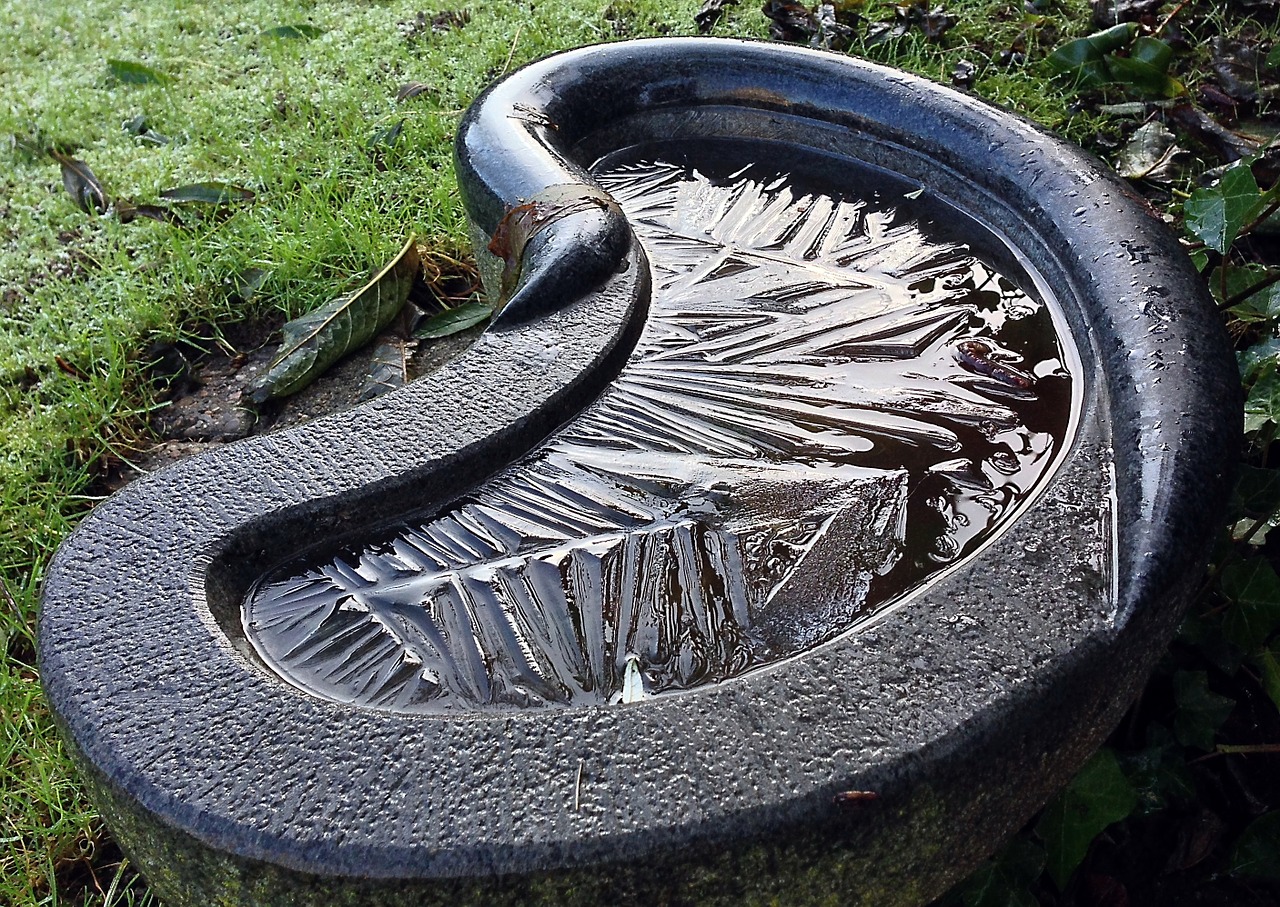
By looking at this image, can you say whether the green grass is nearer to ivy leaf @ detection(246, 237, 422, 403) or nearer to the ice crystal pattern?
ivy leaf @ detection(246, 237, 422, 403)

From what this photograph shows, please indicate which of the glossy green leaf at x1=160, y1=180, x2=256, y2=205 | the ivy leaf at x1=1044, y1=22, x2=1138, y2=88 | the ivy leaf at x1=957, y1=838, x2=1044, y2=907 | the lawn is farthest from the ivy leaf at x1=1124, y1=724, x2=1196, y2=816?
the glossy green leaf at x1=160, y1=180, x2=256, y2=205

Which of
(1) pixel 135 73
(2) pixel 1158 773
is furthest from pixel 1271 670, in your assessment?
(1) pixel 135 73

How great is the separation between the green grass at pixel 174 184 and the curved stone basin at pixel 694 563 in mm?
798

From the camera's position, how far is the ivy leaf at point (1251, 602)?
5.99 feet

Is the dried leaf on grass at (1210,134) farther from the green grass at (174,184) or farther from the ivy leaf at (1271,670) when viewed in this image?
the ivy leaf at (1271,670)

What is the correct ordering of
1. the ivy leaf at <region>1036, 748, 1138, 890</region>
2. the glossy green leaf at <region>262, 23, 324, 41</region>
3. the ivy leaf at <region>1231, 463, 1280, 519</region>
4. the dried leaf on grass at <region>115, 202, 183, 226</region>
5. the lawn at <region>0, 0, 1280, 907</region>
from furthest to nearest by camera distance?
the glossy green leaf at <region>262, 23, 324, 41</region> < the dried leaf on grass at <region>115, 202, 183, 226</region> < the lawn at <region>0, 0, 1280, 907</region> < the ivy leaf at <region>1231, 463, 1280, 519</region> < the ivy leaf at <region>1036, 748, 1138, 890</region>

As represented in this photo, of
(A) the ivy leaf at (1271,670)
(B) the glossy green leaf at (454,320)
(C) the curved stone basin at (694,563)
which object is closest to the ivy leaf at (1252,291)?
(C) the curved stone basin at (694,563)

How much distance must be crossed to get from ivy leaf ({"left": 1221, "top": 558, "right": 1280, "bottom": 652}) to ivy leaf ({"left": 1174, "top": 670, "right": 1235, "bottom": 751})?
0.32 feet

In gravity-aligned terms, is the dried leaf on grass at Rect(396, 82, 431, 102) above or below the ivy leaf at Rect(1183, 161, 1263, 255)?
below

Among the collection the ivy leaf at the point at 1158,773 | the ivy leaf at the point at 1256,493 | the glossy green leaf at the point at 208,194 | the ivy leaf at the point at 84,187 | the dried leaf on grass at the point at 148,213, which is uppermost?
the ivy leaf at the point at 1256,493

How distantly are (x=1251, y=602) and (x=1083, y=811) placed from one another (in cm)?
49

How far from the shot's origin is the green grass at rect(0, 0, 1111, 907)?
2.34 metres

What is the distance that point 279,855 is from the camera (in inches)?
46.5

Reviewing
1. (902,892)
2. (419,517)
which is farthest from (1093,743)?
(419,517)
